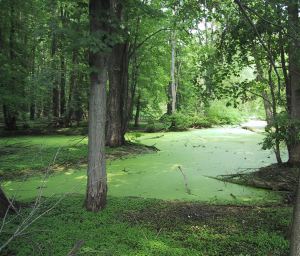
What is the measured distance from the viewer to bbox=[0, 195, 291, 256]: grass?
10.7 feet

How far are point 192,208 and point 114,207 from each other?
1001 millimetres

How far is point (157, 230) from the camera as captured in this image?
3.74m

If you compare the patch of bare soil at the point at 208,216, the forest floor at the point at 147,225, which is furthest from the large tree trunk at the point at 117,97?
the patch of bare soil at the point at 208,216

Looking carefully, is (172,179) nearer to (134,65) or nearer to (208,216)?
(208,216)

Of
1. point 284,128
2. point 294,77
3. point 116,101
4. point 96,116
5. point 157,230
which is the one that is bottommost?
point 157,230

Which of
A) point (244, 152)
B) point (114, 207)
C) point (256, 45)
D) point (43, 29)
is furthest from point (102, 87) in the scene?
point (244, 152)

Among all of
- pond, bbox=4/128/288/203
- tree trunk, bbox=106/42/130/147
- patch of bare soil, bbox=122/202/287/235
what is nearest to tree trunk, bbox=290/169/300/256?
patch of bare soil, bbox=122/202/287/235

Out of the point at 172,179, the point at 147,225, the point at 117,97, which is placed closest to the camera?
the point at 147,225

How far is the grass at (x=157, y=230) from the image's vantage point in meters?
3.27

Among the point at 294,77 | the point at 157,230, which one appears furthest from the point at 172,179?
the point at 294,77

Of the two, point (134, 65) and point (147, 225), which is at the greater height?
point (134, 65)

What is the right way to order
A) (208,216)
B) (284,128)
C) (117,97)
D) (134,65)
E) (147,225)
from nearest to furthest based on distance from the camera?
(147,225) → (208,216) → (284,128) → (117,97) → (134,65)

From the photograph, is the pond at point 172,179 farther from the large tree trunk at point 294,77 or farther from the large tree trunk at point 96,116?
the large tree trunk at point 294,77

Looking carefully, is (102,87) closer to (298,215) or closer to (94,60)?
(94,60)
